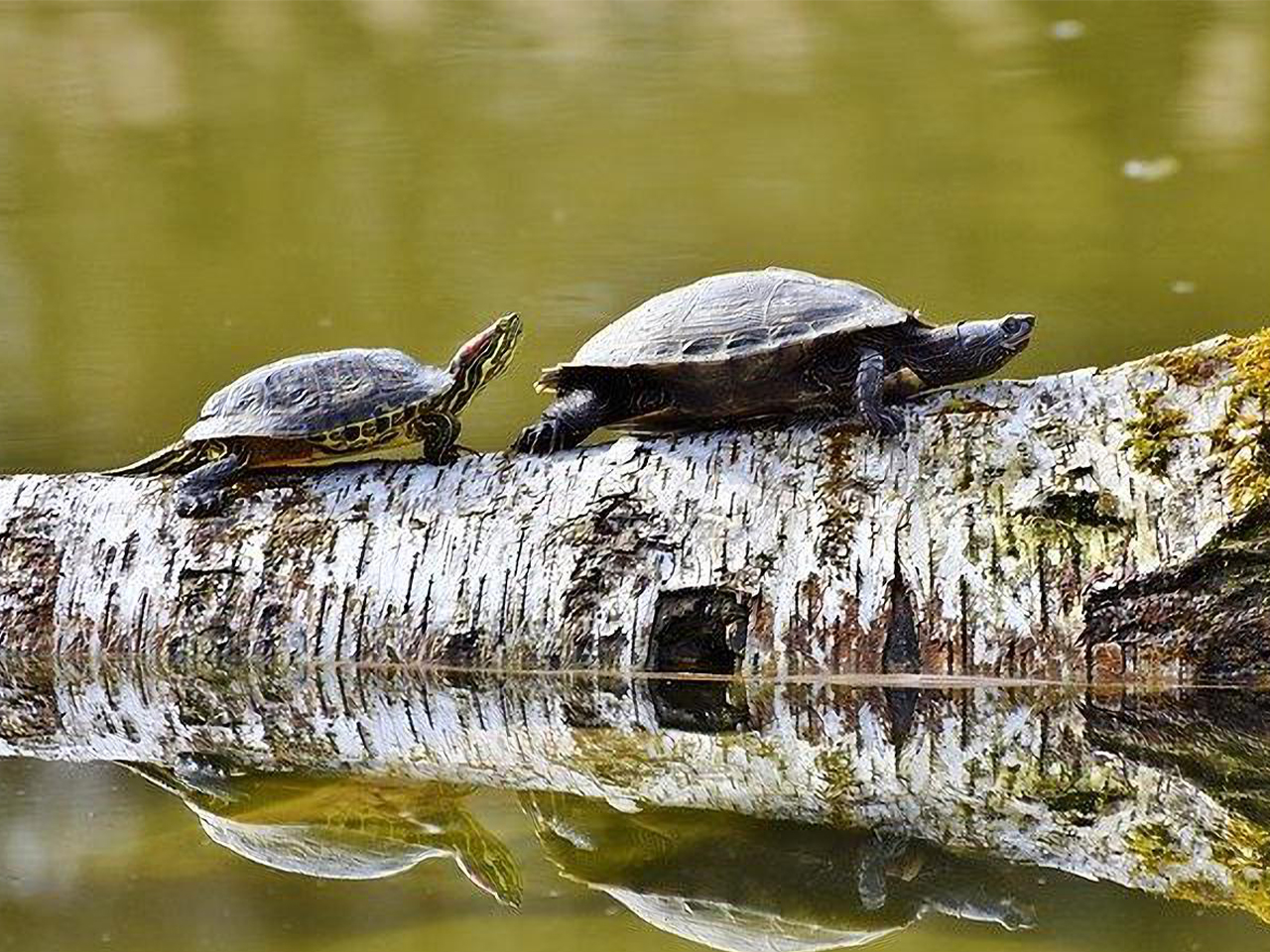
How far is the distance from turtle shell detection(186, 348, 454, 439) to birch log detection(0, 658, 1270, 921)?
73 cm

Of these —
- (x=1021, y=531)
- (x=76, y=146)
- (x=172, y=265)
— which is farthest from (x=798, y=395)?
(x=76, y=146)

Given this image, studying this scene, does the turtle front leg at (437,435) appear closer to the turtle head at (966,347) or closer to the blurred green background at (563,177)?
the turtle head at (966,347)

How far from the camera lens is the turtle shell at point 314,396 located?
19.3 feet

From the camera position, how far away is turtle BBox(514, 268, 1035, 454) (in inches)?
223

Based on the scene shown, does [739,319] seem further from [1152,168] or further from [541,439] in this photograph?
[1152,168]

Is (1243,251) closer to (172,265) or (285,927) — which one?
(172,265)

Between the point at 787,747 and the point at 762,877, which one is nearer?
the point at 762,877

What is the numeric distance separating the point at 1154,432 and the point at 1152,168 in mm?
8472

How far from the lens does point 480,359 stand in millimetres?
6184

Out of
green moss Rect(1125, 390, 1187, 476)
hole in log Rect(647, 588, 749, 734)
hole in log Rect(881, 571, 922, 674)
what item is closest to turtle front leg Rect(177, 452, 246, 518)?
hole in log Rect(647, 588, 749, 734)

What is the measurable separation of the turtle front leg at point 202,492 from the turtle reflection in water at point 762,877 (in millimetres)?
1814

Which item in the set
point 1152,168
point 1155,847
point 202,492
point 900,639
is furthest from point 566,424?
point 1152,168

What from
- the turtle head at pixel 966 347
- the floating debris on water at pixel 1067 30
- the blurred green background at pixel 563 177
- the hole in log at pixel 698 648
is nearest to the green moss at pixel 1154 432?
the turtle head at pixel 966 347

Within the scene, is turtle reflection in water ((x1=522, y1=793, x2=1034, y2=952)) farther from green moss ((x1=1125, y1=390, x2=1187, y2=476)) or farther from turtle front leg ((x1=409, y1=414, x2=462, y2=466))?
turtle front leg ((x1=409, y1=414, x2=462, y2=466))
